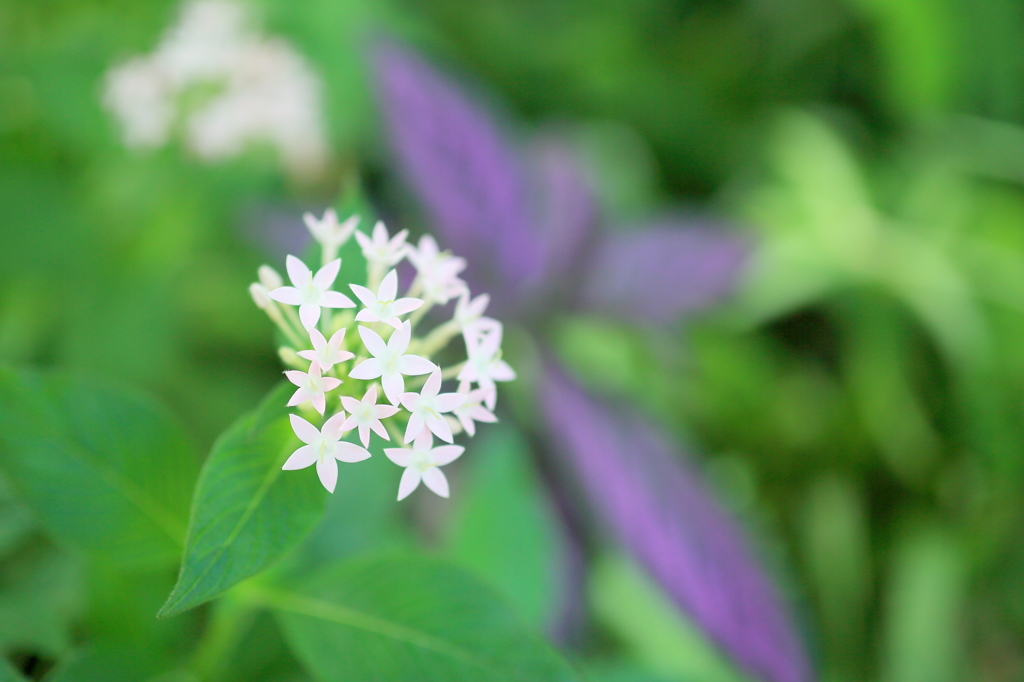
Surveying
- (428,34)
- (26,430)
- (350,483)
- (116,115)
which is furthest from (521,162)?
(26,430)

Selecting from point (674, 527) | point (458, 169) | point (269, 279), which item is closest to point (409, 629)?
point (269, 279)

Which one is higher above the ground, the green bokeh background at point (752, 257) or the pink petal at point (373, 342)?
the green bokeh background at point (752, 257)

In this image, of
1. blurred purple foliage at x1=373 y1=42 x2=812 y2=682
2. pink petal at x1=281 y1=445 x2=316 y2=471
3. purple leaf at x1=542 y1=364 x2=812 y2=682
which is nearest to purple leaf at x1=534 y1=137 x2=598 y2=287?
blurred purple foliage at x1=373 y1=42 x2=812 y2=682

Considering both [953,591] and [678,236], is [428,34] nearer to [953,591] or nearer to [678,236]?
[678,236]

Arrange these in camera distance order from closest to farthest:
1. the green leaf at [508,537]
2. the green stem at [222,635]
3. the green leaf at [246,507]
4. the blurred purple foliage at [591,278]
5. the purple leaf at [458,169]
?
the green leaf at [246,507] → the green stem at [222,635] → the green leaf at [508,537] → the blurred purple foliage at [591,278] → the purple leaf at [458,169]

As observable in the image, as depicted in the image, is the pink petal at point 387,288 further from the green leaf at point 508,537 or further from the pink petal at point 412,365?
the green leaf at point 508,537

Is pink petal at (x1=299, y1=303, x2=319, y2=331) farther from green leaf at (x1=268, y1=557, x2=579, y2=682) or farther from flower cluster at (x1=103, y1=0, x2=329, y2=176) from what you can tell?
flower cluster at (x1=103, y1=0, x2=329, y2=176)

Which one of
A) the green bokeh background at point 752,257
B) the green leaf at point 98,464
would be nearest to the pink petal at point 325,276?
the green leaf at point 98,464
